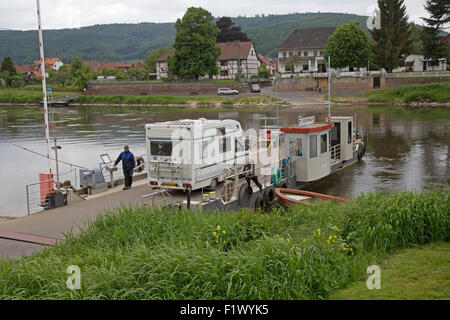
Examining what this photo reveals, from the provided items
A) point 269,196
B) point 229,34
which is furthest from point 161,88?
point 269,196

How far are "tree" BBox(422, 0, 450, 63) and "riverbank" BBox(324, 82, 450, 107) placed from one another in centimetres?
790

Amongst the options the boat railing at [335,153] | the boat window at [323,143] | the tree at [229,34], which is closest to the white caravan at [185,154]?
the boat window at [323,143]

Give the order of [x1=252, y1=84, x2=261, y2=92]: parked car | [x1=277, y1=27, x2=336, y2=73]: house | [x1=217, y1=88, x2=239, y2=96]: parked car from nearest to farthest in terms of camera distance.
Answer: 1. [x1=252, y1=84, x2=261, y2=92]: parked car
2. [x1=217, y1=88, x2=239, y2=96]: parked car
3. [x1=277, y1=27, x2=336, y2=73]: house

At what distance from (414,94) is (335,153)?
50518 mm

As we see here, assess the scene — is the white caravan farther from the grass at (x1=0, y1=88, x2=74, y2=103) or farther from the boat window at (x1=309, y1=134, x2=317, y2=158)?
the grass at (x1=0, y1=88, x2=74, y2=103)

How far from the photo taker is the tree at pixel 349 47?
79.6 metres

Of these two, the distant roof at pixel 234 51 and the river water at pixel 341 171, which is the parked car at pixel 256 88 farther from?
the distant roof at pixel 234 51

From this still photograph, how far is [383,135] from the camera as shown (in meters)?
41.1

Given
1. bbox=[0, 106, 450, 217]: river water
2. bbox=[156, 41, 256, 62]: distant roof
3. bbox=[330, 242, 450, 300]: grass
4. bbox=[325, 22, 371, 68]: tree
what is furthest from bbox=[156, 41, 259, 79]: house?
bbox=[330, 242, 450, 300]: grass

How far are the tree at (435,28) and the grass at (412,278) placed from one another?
73330 mm

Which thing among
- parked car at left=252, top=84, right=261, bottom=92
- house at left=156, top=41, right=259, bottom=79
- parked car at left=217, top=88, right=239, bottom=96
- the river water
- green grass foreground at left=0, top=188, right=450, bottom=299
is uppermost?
house at left=156, top=41, right=259, bottom=79

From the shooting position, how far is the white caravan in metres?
16.4

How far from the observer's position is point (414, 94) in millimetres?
70375

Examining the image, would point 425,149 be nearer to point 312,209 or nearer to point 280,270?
point 312,209
